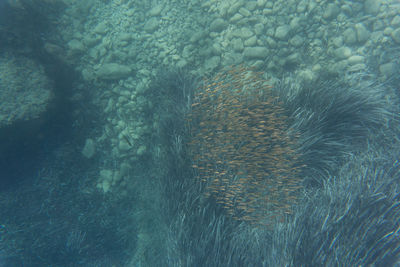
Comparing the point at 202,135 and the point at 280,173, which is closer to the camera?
the point at 280,173

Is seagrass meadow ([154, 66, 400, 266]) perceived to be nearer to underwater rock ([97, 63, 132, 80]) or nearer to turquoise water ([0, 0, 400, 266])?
turquoise water ([0, 0, 400, 266])

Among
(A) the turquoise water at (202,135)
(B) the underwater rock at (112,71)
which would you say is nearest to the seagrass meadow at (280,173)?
(A) the turquoise water at (202,135)

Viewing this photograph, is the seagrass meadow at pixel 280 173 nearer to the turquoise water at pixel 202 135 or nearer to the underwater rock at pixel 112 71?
the turquoise water at pixel 202 135

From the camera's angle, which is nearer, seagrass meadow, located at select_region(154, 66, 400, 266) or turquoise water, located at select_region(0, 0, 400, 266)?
seagrass meadow, located at select_region(154, 66, 400, 266)

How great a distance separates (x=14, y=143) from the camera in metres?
2.94

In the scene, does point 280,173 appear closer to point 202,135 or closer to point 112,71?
point 202,135

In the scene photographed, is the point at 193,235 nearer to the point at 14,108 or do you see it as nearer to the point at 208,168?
the point at 208,168

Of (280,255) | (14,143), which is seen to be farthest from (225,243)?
(14,143)

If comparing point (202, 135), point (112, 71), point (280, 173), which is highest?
point (112, 71)

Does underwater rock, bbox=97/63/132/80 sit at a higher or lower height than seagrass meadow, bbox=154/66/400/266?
higher

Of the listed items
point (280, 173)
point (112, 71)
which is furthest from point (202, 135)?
point (112, 71)

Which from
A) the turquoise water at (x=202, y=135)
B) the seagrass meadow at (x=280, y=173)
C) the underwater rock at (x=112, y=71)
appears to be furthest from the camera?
the underwater rock at (x=112, y=71)

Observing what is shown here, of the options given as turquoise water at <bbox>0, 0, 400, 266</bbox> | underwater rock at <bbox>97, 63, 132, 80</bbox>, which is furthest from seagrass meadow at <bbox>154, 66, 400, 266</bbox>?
underwater rock at <bbox>97, 63, 132, 80</bbox>

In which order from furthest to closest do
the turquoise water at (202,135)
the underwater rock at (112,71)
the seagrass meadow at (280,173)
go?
the underwater rock at (112,71)
the turquoise water at (202,135)
the seagrass meadow at (280,173)
